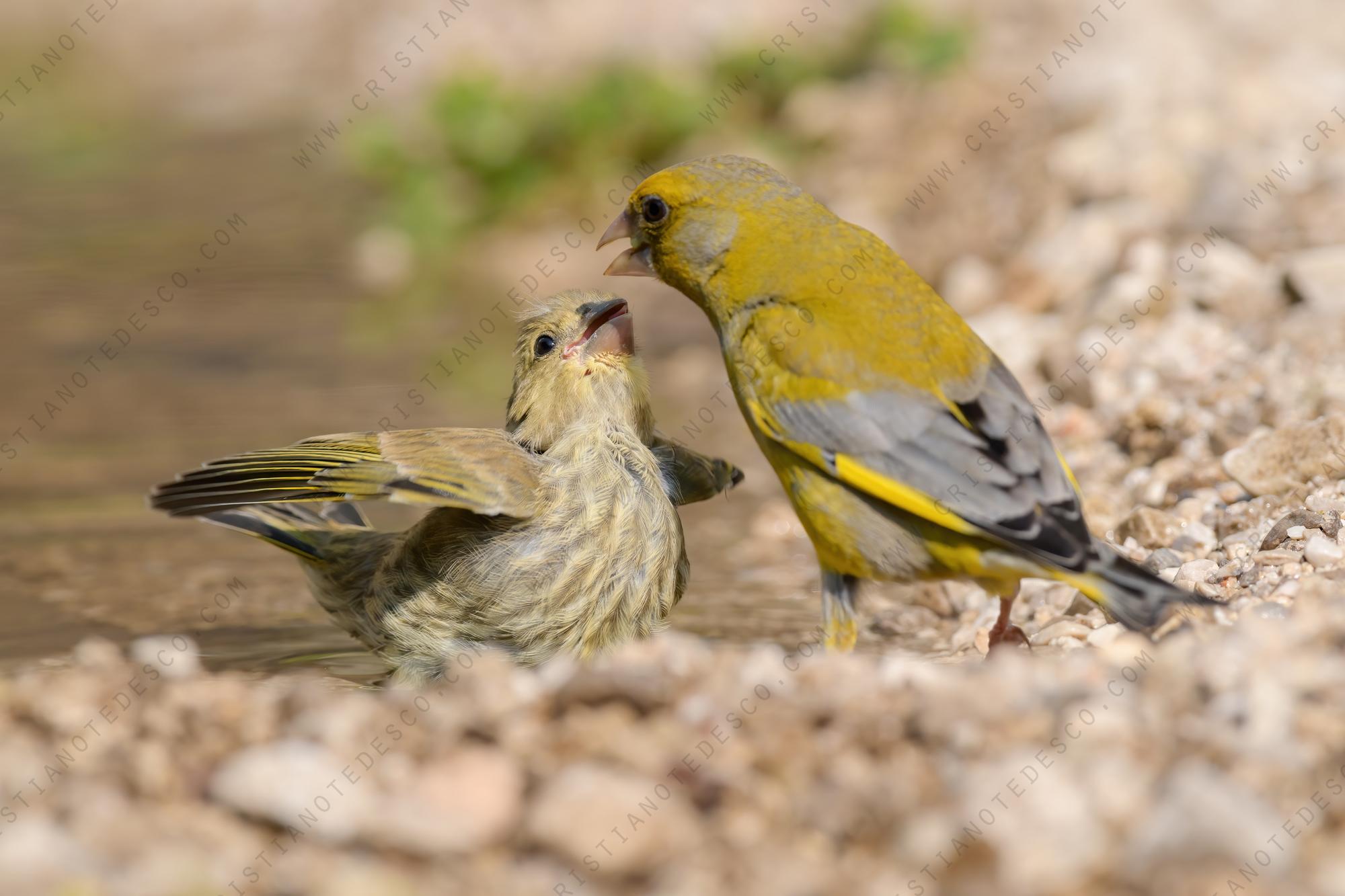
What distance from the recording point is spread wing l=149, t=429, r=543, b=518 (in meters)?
4.17

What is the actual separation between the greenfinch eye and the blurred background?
1.30 meters

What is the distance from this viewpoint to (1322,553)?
398cm

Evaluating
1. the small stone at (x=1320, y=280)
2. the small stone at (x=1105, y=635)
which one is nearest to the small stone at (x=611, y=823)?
the small stone at (x=1105, y=635)

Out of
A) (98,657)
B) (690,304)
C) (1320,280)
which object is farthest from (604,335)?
(690,304)

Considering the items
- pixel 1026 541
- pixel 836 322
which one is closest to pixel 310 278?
pixel 836 322

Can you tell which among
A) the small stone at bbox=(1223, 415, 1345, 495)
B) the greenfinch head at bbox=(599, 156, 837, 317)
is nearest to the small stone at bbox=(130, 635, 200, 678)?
the greenfinch head at bbox=(599, 156, 837, 317)

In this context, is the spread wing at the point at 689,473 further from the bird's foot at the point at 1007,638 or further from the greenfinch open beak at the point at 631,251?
the bird's foot at the point at 1007,638

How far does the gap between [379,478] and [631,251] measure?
110cm

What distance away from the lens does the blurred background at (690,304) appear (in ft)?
15.0

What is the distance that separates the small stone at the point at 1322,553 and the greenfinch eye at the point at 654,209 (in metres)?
1.94

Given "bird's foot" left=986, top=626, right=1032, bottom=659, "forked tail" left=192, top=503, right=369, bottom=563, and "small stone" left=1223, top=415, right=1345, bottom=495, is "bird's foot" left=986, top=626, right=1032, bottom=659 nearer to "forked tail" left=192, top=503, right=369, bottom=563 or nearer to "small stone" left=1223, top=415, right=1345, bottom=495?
"small stone" left=1223, top=415, right=1345, bottom=495

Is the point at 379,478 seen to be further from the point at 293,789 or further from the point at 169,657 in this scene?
the point at 293,789

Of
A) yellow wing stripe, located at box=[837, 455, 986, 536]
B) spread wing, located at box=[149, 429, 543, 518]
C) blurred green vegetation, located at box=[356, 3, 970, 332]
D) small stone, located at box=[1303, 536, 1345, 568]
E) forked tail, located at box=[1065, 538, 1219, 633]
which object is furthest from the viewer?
blurred green vegetation, located at box=[356, 3, 970, 332]

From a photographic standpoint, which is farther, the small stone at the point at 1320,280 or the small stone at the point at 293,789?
the small stone at the point at 1320,280
